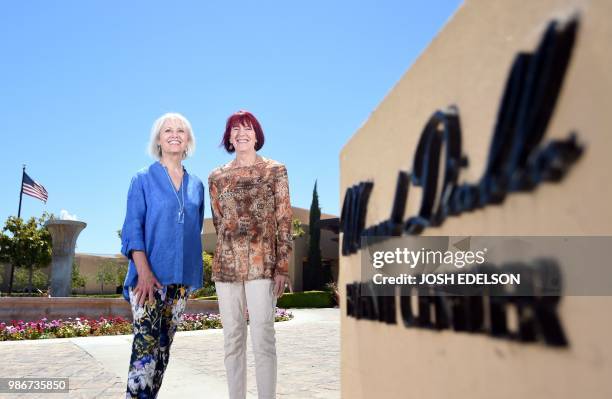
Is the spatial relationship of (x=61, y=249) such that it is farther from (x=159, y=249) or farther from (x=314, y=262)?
(x=314, y=262)

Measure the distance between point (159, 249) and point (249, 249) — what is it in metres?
0.58

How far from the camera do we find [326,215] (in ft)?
135

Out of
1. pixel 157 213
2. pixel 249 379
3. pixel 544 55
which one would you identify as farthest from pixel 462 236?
pixel 249 379

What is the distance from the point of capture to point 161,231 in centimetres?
330

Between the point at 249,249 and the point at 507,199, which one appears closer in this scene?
the point at 507,199

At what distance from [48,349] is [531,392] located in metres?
7.89

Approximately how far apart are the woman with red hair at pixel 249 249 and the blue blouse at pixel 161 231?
6.6 inches

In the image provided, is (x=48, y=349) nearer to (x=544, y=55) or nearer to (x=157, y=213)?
(x=157, y=213)

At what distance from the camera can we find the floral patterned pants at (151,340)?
10.0ft

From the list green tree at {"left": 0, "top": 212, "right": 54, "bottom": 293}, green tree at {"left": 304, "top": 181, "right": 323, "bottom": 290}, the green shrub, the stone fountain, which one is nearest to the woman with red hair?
the stone fountain

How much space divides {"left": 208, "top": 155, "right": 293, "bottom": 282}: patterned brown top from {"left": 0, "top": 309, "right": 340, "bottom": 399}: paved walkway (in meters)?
1.54

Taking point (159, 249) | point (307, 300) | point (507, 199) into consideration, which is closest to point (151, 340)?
point (159, 249)

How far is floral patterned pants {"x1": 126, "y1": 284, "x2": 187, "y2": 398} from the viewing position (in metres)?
3.05

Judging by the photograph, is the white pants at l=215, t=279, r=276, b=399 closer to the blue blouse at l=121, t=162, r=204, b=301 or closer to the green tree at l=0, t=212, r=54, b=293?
the blue blouse at l=121, t=162, r=204, b=301
